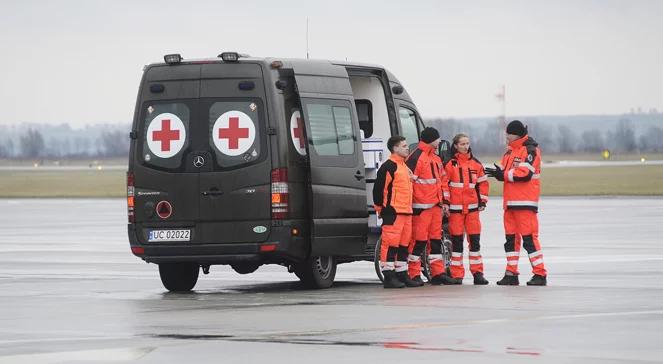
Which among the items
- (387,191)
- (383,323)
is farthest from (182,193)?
(383,323)

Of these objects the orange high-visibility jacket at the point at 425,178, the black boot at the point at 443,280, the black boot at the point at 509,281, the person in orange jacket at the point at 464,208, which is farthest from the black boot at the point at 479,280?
the orange high-visibility jacket at the point at 425,178

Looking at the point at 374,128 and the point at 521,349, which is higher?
the point at 374,128

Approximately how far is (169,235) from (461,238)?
3.49m

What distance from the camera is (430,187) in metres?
18.2

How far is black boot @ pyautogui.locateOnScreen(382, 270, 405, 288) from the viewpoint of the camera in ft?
58.3

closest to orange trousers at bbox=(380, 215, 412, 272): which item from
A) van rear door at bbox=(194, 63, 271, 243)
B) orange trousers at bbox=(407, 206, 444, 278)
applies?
orange trousers at bbox=(407, 206, 444, 278)

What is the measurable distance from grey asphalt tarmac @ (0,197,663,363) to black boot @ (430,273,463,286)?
0.62 meters

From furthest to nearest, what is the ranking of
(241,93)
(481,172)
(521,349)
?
(481,172) < (241,93) < (521,349)

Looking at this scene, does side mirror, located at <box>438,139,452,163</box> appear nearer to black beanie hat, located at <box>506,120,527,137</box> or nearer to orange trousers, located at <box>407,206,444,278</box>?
orange trousers, located at <box>407,206,444,278</box>

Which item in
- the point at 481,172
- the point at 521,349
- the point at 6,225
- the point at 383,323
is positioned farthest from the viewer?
the point at 6,225

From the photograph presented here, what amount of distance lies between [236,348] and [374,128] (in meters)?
8.36

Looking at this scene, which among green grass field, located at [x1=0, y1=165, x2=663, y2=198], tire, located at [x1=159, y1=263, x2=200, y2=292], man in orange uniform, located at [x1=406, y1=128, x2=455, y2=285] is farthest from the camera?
green grass field, located at [x1=0, y1=165, x2=663, y2=198]

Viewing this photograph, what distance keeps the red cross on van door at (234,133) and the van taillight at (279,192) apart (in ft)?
1.48

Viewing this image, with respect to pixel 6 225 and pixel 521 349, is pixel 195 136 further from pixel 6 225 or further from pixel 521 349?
pixel 6 225
